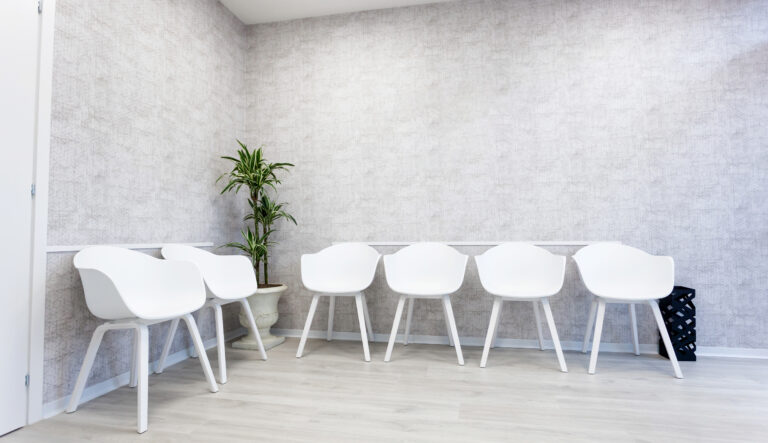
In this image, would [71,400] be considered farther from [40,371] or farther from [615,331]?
[615,331]

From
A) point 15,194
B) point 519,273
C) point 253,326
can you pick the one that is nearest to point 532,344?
point 519,273

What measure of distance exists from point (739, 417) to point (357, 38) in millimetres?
3624

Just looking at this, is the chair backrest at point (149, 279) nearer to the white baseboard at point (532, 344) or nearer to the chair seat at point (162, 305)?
the chair seat at point (162, 305)

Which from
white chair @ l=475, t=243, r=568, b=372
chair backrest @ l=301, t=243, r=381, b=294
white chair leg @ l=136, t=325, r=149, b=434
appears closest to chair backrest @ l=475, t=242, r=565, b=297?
white chair @ l=475, t=243, r=568, b=372

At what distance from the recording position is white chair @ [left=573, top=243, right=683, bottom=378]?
2.58 metres

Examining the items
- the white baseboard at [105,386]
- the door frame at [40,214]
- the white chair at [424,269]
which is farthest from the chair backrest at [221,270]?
the white chair at [424,269]

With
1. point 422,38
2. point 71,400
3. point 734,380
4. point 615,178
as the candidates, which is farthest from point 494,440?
point 422,38

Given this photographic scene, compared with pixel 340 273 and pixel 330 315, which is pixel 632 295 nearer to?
pixel 340 273

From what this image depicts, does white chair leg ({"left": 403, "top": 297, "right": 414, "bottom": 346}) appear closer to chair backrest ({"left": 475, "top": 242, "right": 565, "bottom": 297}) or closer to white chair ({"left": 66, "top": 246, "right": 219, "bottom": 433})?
Answer: chair backrest ({"left": 475, "top": 242, "right": 565, "bottom": 297})

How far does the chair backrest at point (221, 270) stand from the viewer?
267 centimetres

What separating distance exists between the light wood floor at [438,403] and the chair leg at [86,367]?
6cm

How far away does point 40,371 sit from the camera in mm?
1962

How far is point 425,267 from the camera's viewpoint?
3230 mm

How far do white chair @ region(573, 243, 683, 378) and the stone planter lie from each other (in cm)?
227
